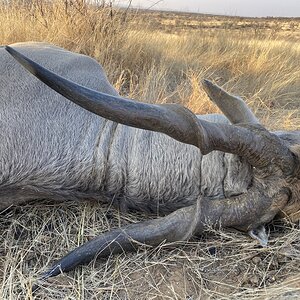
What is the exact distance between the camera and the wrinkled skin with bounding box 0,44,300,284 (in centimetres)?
227

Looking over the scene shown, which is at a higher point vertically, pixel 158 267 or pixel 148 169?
pixel 148 169

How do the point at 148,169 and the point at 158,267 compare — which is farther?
the point at 148,169

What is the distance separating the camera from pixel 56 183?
252 centimetres

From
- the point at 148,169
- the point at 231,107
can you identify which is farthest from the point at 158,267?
the point at 231,107

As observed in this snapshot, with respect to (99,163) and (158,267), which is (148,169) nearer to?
(99,163)

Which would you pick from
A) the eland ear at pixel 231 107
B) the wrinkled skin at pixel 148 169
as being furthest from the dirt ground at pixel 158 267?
the eland ear at pixel 231 107

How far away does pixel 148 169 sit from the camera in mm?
2496

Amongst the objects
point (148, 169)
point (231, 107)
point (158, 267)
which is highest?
point (231, 107)

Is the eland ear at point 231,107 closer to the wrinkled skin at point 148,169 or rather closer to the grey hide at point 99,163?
the wrinkled skin at point 148,169

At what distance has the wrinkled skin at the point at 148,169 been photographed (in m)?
2.27

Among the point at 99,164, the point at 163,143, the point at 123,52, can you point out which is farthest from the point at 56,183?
the point at 123,52

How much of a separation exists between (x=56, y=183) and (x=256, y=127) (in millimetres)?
935

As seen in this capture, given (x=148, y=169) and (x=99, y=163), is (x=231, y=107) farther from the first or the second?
(x=99, y=163)

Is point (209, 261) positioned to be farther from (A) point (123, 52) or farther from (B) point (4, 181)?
(A) point (123, 52)
